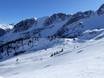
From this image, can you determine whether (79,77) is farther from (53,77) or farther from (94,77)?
(53,77)

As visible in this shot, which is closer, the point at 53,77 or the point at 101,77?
the point at 101,77

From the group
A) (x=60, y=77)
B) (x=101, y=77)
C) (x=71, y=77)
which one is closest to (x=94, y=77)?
(x=101, y=77)

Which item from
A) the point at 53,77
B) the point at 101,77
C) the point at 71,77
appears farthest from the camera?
the point at 53,77

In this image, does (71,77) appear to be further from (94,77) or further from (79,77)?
(94,77)

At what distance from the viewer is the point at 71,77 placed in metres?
32.1

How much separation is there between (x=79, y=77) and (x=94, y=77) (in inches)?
89.2

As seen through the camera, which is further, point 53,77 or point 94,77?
point 53,77

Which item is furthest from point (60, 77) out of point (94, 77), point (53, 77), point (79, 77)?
point (94, 77)

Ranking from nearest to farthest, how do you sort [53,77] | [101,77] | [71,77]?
[101,77]
[71,77]
[53,77]

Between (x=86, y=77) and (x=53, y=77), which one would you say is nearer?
(x=86, y=77)

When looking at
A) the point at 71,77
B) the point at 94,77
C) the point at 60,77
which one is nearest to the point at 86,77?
the point at 94,77

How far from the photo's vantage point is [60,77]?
33.8m

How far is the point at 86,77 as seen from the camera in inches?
1158

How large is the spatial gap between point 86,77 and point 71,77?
320 centimetres
